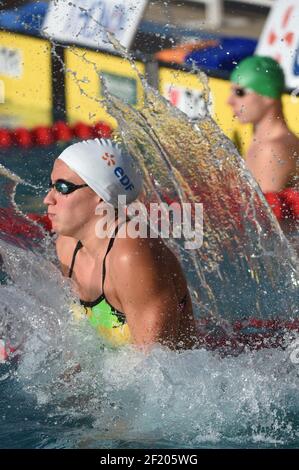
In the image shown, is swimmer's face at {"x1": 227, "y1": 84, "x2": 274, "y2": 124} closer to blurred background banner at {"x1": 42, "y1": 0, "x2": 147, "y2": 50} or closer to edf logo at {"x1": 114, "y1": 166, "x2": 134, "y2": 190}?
blurred background banner at {"x1": 42, "y1": 0, "x2": 147, "y2": 50}

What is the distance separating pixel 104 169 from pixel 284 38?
4.45 meters

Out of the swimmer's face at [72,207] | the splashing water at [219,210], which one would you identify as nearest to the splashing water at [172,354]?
the splashing water at [219,210]

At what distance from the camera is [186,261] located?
15.9ft

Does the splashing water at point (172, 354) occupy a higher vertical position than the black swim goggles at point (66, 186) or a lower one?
lower

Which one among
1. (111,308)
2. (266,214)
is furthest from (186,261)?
(111,308)

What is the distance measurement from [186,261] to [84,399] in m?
1.61

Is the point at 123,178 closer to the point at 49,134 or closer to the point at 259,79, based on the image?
the point at 259,79

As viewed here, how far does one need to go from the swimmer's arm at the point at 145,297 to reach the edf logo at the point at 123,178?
33 centimetres

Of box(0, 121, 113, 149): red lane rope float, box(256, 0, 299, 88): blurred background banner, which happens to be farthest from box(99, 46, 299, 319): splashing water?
box(0, 121, 113, 149): red lane rope float

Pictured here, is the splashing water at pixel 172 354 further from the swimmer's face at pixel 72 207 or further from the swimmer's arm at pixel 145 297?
the swimmer's face at pixel 72 207

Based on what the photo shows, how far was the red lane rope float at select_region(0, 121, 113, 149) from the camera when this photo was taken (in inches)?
316

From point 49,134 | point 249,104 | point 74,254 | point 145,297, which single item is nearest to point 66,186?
point 74,254

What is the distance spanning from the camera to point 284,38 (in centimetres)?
752

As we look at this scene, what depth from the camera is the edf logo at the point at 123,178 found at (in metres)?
3.45
